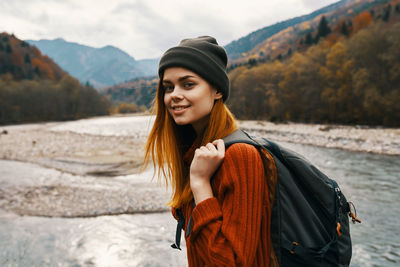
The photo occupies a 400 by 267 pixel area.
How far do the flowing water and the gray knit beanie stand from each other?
4.03 m

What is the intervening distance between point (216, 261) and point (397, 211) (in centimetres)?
755

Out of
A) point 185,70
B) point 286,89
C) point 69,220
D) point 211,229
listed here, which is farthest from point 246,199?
point 286,89

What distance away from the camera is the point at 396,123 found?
2348cm

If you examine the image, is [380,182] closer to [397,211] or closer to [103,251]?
[397,211]

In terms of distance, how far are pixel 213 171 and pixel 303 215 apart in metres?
0.40

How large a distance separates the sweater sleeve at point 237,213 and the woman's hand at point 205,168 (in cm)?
5

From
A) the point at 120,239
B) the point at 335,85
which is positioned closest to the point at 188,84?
the point at 120,239

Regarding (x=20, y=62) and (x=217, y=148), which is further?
(x=20, y=62)

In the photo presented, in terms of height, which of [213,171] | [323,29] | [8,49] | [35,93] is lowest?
[213,171]

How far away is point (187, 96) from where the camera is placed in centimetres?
113

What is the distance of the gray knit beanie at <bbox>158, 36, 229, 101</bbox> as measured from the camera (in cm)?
114

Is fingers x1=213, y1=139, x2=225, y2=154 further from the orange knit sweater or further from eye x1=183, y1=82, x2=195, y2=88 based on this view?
eye x1=183, y1=82, x2=195, y2=88

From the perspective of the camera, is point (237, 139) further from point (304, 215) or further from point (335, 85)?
point (335, 85)

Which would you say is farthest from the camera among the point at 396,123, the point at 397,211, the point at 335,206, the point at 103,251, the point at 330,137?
the point at 396,123
